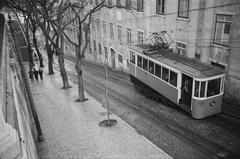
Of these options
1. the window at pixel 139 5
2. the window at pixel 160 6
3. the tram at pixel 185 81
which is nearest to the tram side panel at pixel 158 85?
the tram at pixel 185 81

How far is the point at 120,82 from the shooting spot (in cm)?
2312

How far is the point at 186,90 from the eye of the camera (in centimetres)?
1375

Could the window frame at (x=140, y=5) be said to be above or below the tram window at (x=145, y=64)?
above

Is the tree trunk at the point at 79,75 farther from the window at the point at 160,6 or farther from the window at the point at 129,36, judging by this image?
the window at the point at 129,36

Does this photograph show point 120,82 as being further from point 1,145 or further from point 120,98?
point 1,145

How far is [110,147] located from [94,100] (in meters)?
6.87

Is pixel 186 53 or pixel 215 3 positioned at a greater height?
pixel 215 3

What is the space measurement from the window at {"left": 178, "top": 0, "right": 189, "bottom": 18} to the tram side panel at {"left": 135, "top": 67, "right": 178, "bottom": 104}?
5.38 meters

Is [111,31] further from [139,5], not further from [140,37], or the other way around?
[139,5]

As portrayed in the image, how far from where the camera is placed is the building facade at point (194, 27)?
15328mm

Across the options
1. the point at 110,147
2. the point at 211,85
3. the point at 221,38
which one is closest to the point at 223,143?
the point at 211,85

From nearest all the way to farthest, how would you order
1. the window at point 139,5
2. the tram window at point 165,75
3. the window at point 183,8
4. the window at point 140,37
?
the tram window at point 165,75, the window at point 183,8, the window at point 139,5, the window at point 140,37

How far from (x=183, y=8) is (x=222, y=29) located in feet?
12.9

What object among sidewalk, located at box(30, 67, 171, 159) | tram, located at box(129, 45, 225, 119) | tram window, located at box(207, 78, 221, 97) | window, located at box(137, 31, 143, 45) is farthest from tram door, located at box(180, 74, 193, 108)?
window, located at box(137, 31, 143, 45)
